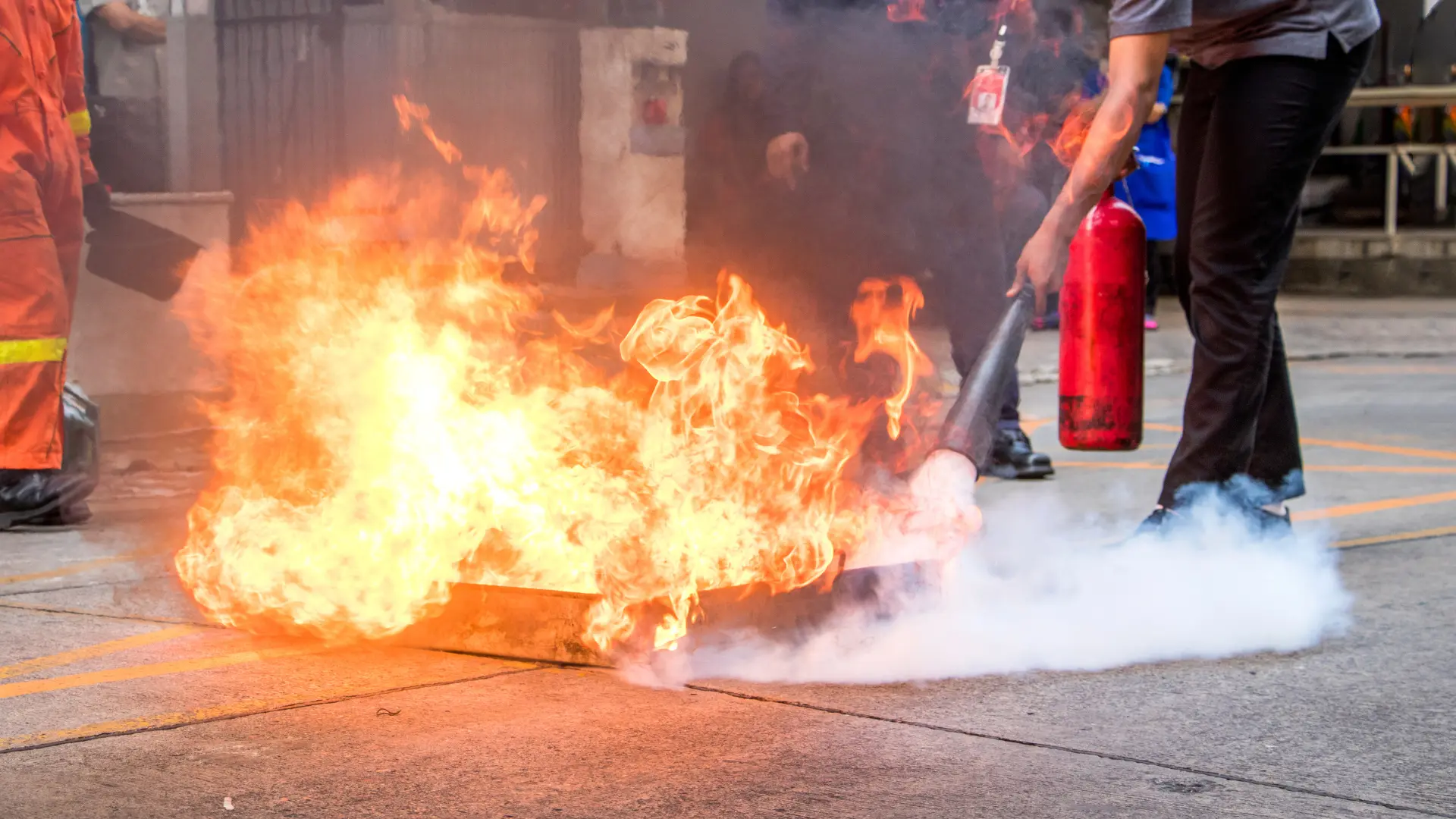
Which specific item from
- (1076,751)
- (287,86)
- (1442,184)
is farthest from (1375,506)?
(1442,184)

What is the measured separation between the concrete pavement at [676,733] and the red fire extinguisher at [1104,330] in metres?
0.90

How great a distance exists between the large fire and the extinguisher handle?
17 centimetres

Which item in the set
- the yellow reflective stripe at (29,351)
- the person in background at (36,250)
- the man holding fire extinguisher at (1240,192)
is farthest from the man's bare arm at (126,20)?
the man holding fire extinguisher at (1240,192)

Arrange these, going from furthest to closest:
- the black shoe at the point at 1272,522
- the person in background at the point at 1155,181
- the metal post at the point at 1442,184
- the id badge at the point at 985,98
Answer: the metal post at the point at 1442,184 < the person in background at the point at 1155,181 < the id badge at the point at 985,98 < the black shoe at the point at 1272,522

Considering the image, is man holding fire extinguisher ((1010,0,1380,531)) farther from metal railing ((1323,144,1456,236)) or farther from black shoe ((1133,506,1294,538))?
metal railing ((1323,144,1456,236))

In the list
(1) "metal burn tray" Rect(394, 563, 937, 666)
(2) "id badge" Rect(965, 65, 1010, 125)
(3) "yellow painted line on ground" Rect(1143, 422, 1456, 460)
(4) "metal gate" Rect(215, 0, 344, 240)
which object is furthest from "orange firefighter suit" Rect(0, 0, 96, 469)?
(4) "metal gate" Rect(215, 0, 344, 240)

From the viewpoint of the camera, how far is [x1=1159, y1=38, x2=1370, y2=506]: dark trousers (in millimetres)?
4398

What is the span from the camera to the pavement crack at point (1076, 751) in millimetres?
2717

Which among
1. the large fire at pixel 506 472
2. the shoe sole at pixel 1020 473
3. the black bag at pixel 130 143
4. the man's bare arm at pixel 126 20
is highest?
the man's bare arm at pixel 126 20

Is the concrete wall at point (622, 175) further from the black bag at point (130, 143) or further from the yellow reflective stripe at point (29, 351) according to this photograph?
the yellow reflective stripe at point (29, 351)

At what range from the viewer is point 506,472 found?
3.97m

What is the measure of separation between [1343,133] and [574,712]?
51.2ft

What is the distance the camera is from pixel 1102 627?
12.6 ft

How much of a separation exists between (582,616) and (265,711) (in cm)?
63
